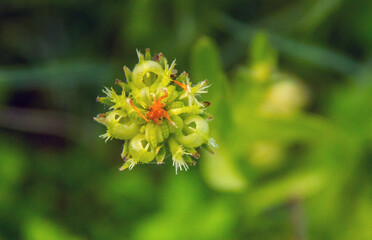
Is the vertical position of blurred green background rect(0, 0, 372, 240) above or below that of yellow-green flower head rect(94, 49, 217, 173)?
above

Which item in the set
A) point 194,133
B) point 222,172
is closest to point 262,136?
point 222,172

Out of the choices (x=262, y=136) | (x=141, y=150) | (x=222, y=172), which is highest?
(x=262, y=136)

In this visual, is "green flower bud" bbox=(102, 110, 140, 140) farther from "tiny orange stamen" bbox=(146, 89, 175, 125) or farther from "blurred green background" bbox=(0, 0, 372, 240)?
"blurred green background" bbox=(0, 0, 372, 240)

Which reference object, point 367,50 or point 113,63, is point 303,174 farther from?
point 113,63

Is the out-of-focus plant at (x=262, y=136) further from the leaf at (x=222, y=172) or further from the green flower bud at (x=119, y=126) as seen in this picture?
the green flower bud at (x=119, y=126)

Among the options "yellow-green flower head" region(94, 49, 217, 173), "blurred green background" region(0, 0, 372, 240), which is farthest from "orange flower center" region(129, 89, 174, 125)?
"blurred green background" region(0, 0, 372, 240)

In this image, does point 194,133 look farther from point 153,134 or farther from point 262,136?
point 262,136

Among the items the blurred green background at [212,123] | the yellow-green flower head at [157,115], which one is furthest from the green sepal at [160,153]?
the blurred green background at [212,123]
